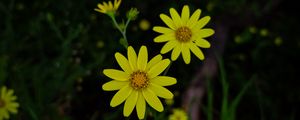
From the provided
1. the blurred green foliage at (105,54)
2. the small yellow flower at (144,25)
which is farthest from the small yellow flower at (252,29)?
the small yellow flower at (144,25)

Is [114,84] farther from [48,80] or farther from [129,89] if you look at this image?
[48,80]

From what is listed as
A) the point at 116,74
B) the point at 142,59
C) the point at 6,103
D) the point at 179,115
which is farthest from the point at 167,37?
the point at 6,103

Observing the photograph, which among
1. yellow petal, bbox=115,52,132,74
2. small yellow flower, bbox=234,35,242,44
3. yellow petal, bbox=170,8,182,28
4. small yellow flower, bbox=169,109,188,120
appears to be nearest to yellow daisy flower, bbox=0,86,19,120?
small yellow flower, bbox=169,109,188,120

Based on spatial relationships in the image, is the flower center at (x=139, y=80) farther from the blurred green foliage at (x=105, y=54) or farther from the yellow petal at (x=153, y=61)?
the blurred green foliage at (x=105, y=54)

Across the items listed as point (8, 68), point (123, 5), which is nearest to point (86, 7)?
point (123, 5)

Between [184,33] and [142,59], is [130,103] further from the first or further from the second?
[184,33]

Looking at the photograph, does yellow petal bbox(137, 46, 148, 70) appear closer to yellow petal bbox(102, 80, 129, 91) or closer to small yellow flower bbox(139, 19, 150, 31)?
yellow petal bbox(102, 80, 129, 91)

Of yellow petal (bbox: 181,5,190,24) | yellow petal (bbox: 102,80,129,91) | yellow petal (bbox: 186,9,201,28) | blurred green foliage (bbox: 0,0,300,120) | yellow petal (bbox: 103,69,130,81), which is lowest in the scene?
yellow petal (bbox: 102,80,129,91)
